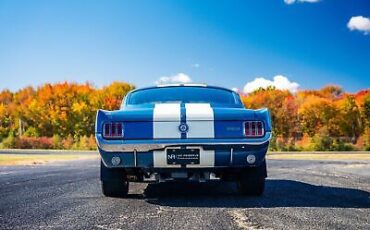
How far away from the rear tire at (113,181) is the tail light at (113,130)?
444 mm

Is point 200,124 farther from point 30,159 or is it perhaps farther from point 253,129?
point 30,159

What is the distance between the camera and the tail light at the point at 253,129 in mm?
5035

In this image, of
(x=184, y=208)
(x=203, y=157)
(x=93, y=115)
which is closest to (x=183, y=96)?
(x=203, y=157)

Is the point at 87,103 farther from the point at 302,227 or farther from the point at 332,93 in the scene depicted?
the point at 302,227

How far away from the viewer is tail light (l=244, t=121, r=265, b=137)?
5035 mm

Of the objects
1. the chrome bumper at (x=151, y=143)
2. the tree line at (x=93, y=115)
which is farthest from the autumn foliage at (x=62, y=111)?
the chrome bumper at (x=151, y=143)

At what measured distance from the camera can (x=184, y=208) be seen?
465 centimetres

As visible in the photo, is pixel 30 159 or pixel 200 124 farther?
pixel 30 159

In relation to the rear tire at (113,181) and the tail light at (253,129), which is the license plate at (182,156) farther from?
the rear tire at (113,181)

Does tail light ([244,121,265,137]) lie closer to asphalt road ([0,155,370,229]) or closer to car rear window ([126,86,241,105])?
asphalt road ([0,155,370,229])

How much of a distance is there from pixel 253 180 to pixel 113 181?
1673mm

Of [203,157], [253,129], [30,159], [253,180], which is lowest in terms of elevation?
[30,159]

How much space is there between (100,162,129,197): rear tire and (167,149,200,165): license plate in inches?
28.5

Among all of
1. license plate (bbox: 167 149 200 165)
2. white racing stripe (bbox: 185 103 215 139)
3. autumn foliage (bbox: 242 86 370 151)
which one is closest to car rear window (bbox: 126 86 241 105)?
white racing stripe (bbox: 185 103 215 139)
